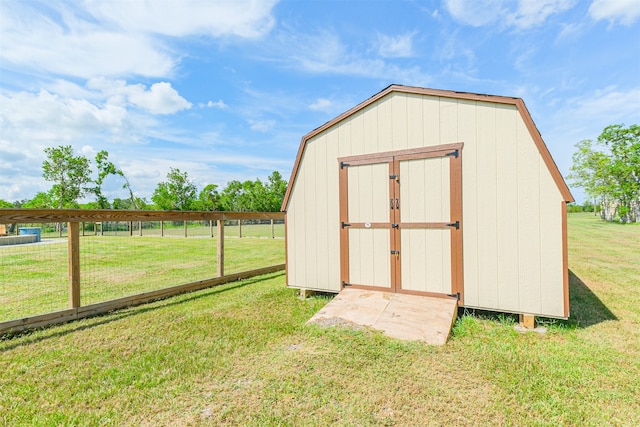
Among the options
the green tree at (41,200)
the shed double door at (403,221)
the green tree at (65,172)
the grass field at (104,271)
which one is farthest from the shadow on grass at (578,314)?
the green tree at (41,200)

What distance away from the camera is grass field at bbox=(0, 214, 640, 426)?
1.97 m

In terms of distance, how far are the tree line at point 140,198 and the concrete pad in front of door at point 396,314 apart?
2984cm

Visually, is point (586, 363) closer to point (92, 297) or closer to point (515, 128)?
point (515, 128)

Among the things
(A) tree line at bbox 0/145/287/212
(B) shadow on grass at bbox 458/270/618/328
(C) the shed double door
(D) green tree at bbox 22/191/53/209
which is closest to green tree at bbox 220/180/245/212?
(A) tree line at bbox 0/145/287/212

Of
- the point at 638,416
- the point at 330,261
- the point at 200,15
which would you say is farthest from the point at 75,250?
the point at 638,416

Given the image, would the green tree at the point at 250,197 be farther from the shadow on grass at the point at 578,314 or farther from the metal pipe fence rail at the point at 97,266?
the shadow on grass at the point at 578,314

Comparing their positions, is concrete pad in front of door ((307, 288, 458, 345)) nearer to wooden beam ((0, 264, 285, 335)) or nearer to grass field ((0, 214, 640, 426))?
grass field ((0, 214, 640, 426))

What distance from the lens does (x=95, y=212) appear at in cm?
420

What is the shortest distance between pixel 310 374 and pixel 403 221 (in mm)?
2500

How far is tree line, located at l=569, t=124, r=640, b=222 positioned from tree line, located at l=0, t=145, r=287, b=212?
38.0 metres

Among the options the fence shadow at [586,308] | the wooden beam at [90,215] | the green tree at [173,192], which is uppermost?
the green tree at [173,192]

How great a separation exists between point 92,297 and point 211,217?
2.39 metres

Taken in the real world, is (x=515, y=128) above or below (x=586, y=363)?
above

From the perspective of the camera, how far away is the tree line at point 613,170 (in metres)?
27.9
